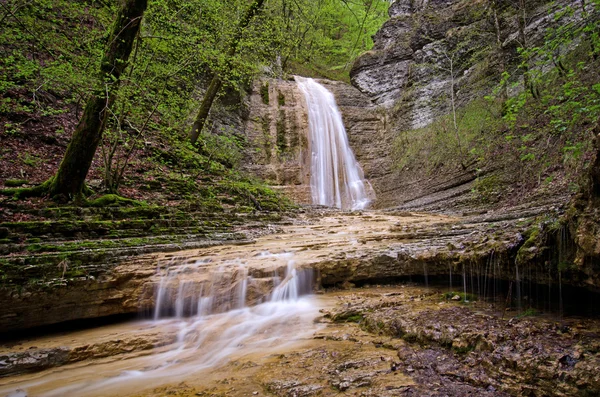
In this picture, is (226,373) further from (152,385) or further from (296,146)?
(296,146)

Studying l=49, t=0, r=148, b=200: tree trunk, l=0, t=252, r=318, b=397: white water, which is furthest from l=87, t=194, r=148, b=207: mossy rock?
l=0, t=252, r=318, b=397: white water

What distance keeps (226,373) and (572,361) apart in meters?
2.74

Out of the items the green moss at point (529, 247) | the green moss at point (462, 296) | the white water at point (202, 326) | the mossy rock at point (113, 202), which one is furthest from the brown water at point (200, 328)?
the mossy rock at point (113, 202)

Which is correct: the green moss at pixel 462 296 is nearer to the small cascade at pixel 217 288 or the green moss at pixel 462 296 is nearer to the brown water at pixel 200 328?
the brown water at pixel 200 328

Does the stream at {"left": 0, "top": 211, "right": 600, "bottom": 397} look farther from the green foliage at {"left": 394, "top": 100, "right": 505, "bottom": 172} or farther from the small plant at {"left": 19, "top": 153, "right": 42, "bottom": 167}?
the green foliage at {"left": 394, "top": 100, "right": 505, "bottom": 172}

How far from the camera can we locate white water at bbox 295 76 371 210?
15977 mm

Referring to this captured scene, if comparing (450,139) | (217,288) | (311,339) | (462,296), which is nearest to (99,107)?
(217,288)

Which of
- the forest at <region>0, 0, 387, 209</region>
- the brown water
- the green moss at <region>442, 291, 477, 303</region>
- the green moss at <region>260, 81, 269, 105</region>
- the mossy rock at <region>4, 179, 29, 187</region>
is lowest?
the brown water

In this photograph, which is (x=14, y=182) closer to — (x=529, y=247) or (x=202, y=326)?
(x=202, y=326)

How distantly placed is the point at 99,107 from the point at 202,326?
4.88 metres

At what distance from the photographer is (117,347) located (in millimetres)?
3738

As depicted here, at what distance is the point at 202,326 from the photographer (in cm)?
436

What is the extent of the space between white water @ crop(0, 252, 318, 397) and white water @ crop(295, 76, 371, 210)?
10.6m

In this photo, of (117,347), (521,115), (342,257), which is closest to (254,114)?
(521,115)
